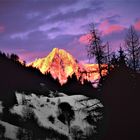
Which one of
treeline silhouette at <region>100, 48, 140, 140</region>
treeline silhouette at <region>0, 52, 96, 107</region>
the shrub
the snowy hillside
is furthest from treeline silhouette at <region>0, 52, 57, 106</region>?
treeline silhouette at <region>100, 48, 140, 140</region>

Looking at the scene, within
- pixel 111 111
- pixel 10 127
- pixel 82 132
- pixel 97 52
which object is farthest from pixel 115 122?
pixel 97 52

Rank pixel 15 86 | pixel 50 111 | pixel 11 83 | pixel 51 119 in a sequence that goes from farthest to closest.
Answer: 1. pixel 11 83
2. pixel 15 86
3. pixel 50 111
4. pixel 51 119

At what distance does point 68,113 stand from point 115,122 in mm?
22997

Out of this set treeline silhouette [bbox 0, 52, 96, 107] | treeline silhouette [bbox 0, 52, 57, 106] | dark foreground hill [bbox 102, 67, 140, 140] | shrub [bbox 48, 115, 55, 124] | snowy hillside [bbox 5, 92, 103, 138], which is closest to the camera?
dark foreground hill [bbox 102, 67, 140, 140]

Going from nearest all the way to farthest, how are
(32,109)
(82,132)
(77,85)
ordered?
(82,132) < (32,109) < (77,85)

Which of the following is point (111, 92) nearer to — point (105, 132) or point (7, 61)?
point (105, 132)

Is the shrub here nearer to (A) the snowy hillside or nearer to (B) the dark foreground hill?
(A) the snowy hillside

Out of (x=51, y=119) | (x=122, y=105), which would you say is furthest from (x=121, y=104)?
(x=51, y=119)

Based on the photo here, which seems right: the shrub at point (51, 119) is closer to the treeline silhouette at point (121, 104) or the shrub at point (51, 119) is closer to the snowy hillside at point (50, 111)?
the snowy hillside at point (50, 111)

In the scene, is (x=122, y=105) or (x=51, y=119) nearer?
(x=122, y=105)

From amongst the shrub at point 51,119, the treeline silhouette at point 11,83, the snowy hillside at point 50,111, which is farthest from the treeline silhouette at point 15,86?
the shrub at point 51,119

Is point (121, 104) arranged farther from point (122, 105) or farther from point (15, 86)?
point (15, 86)

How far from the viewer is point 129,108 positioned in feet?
64.1

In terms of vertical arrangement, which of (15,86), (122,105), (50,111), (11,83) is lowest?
(122,105)
